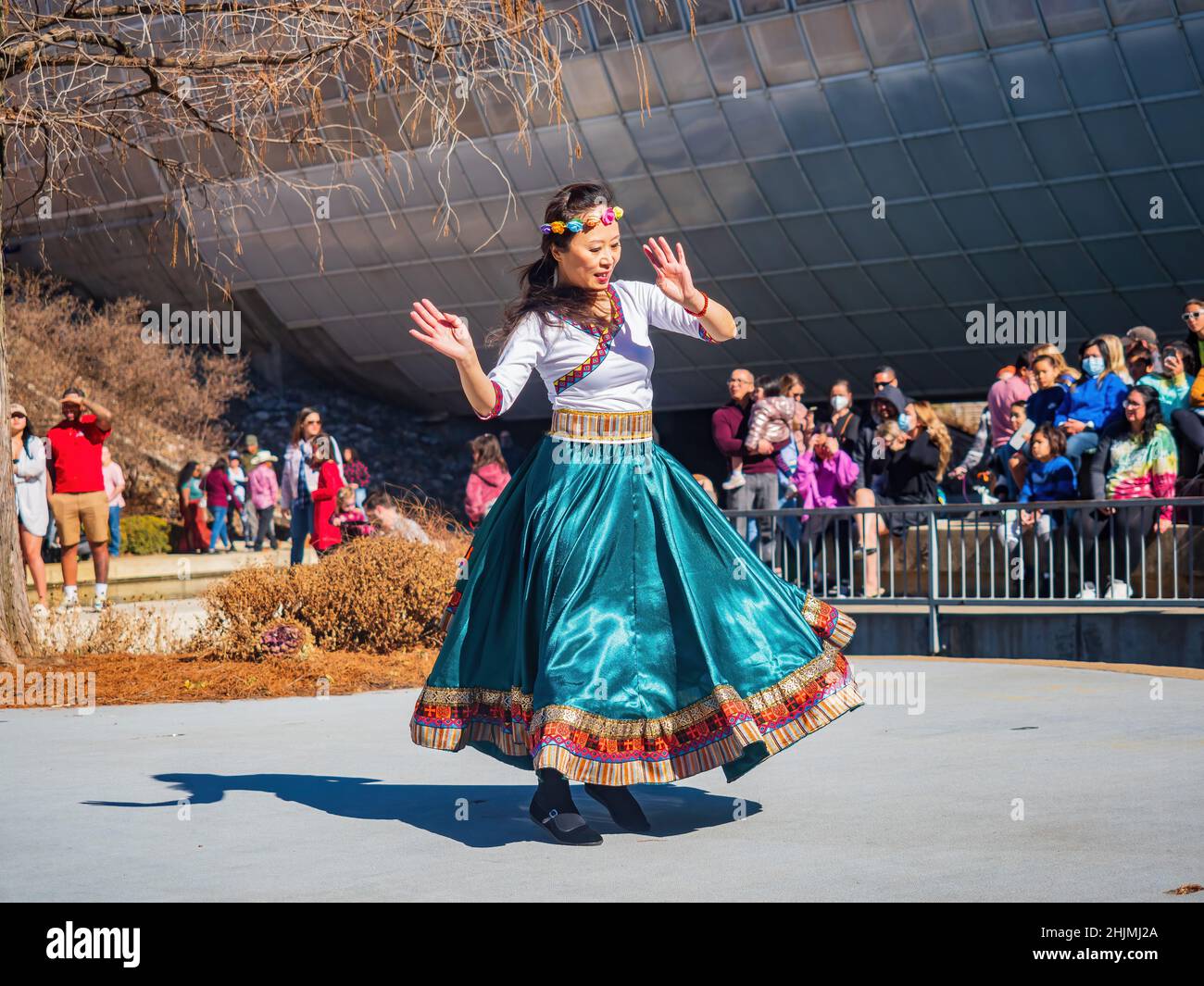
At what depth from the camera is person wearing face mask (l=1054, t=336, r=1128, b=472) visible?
1266 centimetres

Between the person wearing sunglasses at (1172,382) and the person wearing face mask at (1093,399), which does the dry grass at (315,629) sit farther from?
the person wearing sunglasses at (1172,382)

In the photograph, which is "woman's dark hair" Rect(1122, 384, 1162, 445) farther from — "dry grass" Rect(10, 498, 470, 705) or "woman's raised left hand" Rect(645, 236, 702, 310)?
"woman's raised left hand" Rect(645, 236, 702, 310)

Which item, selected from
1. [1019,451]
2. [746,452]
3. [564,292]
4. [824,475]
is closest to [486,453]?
[746,452]

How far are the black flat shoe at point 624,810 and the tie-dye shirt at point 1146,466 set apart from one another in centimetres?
753

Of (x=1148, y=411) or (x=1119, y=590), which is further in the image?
(x=1148, y=411)

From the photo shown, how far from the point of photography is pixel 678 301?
5668 millimetres

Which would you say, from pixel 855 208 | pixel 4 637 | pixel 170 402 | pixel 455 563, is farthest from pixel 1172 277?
pixel 4 637

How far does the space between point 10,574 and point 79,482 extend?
5.18 metres

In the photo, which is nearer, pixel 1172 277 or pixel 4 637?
pixel 4 637

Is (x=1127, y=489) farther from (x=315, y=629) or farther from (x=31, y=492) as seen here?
(x=31, y=492)

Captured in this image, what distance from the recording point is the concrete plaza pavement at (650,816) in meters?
4.52

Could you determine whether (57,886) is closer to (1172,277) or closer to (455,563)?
(455,563)

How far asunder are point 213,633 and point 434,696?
6.80 meters

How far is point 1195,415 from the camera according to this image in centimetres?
1226
